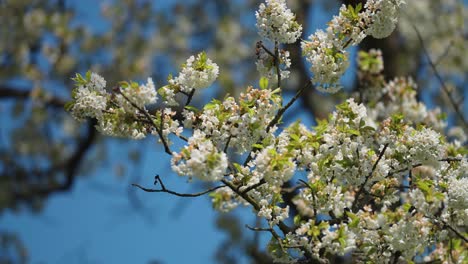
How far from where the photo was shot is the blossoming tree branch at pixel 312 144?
2.58 m

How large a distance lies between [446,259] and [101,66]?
21.9 feet

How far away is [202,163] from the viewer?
2.31 metres

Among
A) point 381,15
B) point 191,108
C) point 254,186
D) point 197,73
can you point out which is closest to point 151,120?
point 191,108

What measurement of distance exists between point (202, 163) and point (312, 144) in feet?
2.17

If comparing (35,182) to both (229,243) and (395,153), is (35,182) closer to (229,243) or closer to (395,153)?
(229,243)

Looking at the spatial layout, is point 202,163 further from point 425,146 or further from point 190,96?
point 425,146

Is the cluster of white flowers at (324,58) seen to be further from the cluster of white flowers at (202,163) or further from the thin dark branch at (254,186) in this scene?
the cluster of white flowers at (202,163)

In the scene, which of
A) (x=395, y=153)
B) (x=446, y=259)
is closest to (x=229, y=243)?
(x=446, y=259)

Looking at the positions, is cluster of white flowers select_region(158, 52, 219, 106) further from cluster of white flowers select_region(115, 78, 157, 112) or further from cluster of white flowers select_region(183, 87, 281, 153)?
cluster of white flowers select_region(115, 78, 157, 112)

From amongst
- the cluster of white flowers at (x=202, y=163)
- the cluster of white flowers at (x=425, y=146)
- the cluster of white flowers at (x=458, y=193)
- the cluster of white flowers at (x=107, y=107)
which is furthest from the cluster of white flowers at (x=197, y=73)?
the cluster of white flowers at (x=458, y=193)

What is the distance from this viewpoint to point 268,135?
2.76 m

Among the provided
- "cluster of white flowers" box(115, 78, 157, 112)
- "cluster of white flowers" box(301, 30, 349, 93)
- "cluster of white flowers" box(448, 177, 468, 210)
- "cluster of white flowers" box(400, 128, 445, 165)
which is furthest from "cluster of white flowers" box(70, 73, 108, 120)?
"cluster of white flowers" box(448, 177, 468, 210)

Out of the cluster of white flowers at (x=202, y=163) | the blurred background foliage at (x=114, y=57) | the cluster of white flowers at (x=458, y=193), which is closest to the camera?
the cluster of white flowers at (x=202, y=163)

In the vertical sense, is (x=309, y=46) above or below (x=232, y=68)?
below
